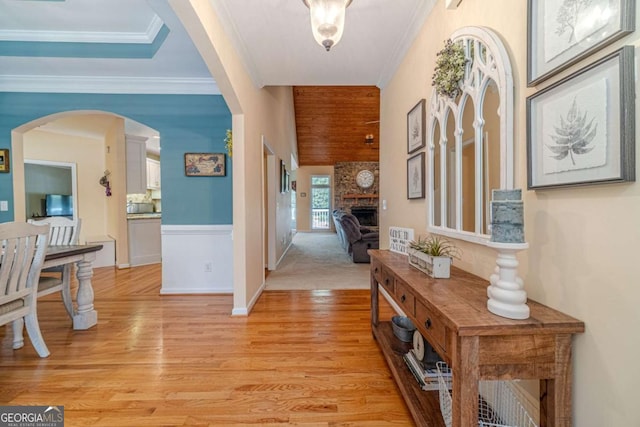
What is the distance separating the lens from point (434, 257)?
1410 mm

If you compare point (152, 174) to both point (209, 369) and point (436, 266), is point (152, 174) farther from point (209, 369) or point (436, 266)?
point (436, 266)

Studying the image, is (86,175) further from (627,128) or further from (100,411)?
(627,128)

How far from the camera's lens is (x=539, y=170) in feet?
3.43

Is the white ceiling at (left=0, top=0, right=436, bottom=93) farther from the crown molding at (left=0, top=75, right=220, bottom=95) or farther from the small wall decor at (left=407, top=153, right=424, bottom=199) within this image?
the small wall decor at (left=407, top=153, right=424, bottom=199)

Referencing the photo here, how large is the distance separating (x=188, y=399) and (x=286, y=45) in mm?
2848

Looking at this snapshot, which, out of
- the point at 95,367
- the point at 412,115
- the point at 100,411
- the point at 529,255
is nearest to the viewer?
the point at 529,255

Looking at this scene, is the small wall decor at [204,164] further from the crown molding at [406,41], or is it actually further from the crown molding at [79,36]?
the crown molding at [406,41]

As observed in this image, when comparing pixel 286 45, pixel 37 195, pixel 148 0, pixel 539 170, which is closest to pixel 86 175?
pixel 37 195

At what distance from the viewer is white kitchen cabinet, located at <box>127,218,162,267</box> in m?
4.83

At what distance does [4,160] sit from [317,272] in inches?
173

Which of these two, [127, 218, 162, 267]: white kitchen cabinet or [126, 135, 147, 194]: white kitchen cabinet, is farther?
[126, 135, 147, 194]: white kitchen cabinet

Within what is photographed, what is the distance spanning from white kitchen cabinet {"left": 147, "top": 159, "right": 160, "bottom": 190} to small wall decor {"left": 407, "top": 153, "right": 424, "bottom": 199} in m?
6.10

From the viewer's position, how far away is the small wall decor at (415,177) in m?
2.09

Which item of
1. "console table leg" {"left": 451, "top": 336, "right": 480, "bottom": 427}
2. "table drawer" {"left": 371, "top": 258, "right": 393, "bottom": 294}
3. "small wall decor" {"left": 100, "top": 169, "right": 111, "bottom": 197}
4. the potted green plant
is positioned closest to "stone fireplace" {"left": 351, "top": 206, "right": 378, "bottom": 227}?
"small wall decor" {"left": 100, "top": 169, "right": 111, "bottom": 197}
